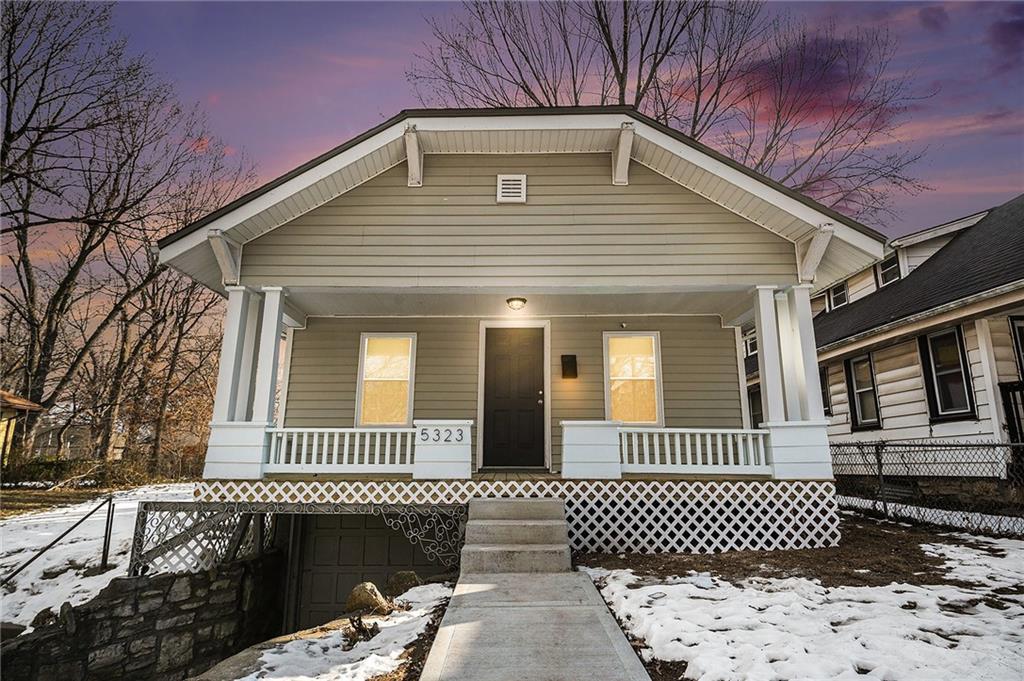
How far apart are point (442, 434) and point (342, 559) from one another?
10.2 ft

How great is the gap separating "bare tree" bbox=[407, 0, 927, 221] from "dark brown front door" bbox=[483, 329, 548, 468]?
904 cm

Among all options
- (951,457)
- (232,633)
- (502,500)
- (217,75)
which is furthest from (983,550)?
(217,75)

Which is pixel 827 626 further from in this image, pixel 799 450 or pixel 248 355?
pixel 248 355

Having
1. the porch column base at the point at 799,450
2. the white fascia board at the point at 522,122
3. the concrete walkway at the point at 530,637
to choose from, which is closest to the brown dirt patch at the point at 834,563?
the porch column base at the point at 799,450

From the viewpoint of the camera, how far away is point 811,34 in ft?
49.0

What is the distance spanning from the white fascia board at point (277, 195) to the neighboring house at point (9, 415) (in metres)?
10.2

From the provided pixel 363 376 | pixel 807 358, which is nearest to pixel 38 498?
pixel 363 376

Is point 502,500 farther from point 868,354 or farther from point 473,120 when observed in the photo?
point 868,354

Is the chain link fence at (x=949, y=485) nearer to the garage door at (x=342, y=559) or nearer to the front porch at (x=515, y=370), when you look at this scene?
the front porch at (x=515, y=370)

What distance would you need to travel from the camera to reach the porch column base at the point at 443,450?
604cm

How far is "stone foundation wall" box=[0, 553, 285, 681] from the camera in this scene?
515 centimetres

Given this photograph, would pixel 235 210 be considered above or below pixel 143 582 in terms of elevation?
above

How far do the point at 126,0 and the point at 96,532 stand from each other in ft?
42.6

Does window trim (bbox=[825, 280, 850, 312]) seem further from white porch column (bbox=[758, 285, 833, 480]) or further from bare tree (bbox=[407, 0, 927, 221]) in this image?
white porch column (bbox=[758, 285, 833, 480])
